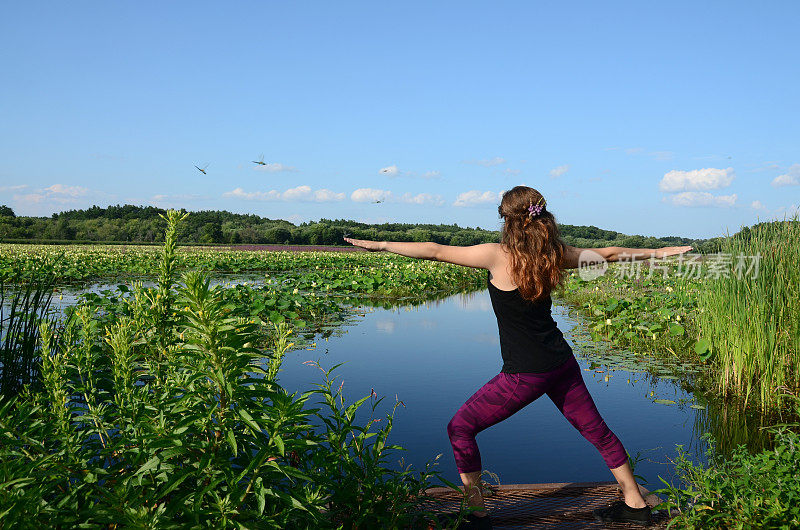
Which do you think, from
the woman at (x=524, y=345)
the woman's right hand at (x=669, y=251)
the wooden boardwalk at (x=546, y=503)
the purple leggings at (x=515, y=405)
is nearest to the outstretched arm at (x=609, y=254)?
the woman's right hand at (x=669, y=251)

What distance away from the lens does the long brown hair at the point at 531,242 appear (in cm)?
289

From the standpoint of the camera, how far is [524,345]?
2.94 m

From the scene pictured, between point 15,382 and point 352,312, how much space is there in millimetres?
9260

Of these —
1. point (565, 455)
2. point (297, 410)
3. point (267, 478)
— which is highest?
point (297, 410)

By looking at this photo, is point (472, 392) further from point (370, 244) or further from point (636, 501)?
point (370, 244)

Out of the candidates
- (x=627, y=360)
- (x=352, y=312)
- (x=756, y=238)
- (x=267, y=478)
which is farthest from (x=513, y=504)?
(x=352, y=312)

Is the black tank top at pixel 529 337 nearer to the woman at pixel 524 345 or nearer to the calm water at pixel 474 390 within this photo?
the woman at pixel 524 345

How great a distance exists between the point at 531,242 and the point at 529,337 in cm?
52

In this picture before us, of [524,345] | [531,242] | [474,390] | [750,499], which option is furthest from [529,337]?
[474,390]

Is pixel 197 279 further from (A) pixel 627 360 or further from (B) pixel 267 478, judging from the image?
(A) pixel 627 360

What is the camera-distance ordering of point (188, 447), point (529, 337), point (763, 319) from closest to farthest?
point (188, 447)
point (529, 337)
point (763, 319)

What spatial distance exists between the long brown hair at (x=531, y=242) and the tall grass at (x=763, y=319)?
3668 millimetres

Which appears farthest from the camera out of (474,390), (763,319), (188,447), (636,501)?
(474,390)

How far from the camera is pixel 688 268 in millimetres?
12148
